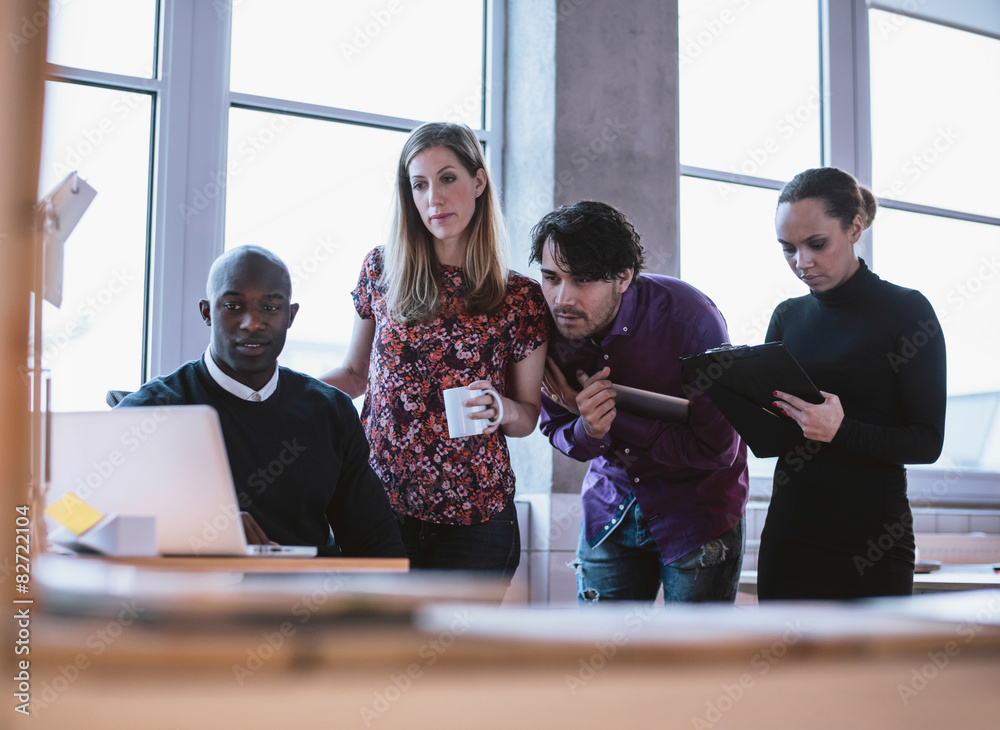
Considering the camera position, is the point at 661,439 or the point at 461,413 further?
the point at 661,439

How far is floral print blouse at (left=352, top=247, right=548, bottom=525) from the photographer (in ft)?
6.11

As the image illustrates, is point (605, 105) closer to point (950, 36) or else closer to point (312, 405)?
point (312, 405)

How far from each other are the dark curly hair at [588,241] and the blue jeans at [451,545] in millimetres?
553

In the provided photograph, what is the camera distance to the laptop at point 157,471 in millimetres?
1143

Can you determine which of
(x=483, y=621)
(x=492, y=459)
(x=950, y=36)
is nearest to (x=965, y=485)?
(x=950, y=36)

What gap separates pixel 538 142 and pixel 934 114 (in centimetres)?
234

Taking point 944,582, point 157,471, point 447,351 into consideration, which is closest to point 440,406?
point 447,351

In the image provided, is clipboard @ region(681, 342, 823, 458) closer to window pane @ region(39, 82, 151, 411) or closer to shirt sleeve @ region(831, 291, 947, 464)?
shirt sleeve @ region(831, 291, 947, 464)

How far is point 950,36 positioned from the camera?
464cm

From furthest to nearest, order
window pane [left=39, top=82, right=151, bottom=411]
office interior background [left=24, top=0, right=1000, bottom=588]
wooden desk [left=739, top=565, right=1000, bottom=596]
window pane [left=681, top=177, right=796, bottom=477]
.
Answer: window pane [left=681, top=177, right=796, bottom=477]
office interior background [left=24, top=0, right=1000, bottom=588]
window pane [left=39, top=82, right=151, bottom=411]
wooden desk [left=739, top=565, right=1000, bottom=596]

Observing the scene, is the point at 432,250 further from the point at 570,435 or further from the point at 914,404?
the point at 914,404

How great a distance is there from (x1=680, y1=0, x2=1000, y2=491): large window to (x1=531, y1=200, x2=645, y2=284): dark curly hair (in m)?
2.00

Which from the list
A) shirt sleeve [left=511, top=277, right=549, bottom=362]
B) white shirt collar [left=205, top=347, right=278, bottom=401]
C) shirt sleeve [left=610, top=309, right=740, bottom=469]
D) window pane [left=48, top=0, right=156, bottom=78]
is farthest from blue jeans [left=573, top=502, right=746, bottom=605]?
window pane [left=48, top=0, right=156, bottom=78]

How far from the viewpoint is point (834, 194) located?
76.2 inches
